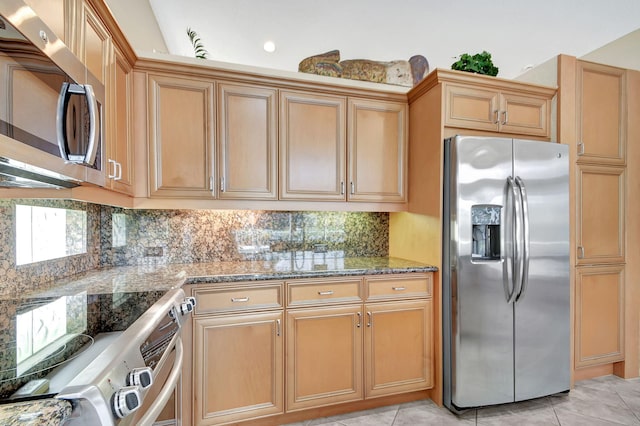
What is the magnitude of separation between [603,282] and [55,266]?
3.72 metres

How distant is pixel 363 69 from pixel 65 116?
2.21 meters

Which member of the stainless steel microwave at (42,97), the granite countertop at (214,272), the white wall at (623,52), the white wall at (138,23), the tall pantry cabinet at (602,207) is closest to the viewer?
the stainless steel microwave at (42,97)

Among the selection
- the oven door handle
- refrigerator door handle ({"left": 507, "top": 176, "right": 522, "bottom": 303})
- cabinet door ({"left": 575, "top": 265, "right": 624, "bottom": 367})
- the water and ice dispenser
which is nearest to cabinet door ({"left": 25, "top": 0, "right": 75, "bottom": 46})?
the oven door handle

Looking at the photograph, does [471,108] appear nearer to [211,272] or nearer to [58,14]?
[211,272]

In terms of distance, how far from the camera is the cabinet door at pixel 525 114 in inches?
87.5

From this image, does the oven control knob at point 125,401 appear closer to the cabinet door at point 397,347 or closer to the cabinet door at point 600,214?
the cabinet door at point 397,347

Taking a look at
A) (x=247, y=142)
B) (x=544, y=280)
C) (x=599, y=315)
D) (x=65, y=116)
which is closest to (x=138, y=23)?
(x=247, y=142)

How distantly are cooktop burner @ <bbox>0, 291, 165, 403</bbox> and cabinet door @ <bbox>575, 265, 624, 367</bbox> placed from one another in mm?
2922

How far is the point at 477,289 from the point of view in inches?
78.2

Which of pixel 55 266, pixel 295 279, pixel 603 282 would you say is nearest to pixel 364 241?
pixel 295 279

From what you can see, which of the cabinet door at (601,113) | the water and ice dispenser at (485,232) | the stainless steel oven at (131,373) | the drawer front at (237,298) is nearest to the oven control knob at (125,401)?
the stainless steel oven at (131,373)

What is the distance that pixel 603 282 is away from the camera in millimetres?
2412

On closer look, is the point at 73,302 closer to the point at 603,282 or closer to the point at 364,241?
the point at 364,241

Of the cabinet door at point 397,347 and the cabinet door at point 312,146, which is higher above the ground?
the cabinet door at point 312,146
